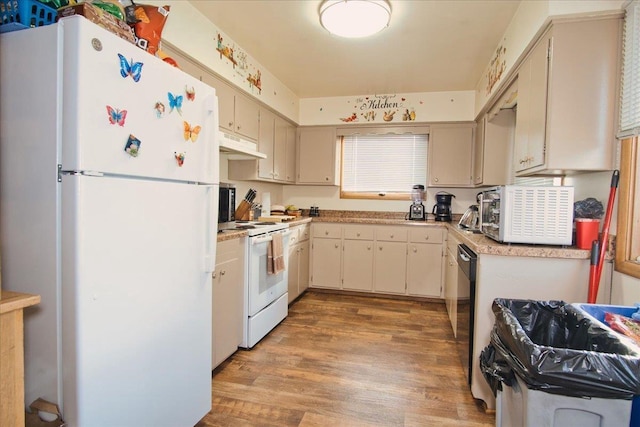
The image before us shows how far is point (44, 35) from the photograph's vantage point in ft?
3.54

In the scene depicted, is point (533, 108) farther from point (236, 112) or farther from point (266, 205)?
point (266, 205)

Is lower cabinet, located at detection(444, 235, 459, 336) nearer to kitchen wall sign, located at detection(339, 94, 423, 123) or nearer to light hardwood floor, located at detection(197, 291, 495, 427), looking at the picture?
light hardwood floor, located at detection(197, 291, 495, 427)

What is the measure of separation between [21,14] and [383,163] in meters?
3.87

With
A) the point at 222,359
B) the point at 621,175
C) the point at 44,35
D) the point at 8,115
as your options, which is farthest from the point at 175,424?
the point at 621,175

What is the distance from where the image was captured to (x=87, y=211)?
1083 mm

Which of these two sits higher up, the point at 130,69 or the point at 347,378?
the point at 130,69

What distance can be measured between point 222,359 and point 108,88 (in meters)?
1.83

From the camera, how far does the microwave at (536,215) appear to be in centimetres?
184

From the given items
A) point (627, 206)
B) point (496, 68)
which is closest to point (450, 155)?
point (496, 68)

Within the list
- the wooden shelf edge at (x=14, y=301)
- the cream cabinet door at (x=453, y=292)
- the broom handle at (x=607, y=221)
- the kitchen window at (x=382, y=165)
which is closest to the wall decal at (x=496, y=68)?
the kitchen window at (x=382, y=165)

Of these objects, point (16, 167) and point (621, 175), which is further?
point (621, 175)

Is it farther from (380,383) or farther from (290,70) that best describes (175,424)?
(290,70)

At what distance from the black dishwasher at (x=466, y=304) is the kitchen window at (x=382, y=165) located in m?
2.12

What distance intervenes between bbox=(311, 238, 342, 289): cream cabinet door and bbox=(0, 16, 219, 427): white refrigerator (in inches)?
114
